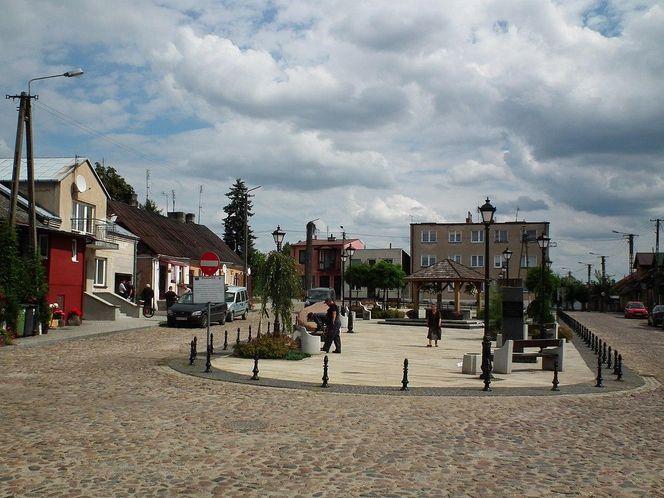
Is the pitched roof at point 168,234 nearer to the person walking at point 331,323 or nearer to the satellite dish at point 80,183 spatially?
the satellite dish at point 80,183

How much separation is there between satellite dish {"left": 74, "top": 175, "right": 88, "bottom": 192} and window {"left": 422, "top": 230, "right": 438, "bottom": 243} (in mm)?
62627

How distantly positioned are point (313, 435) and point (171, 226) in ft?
159

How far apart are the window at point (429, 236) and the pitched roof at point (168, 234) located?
33843mm

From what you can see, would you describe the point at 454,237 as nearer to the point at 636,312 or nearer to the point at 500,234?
the point at 500,234

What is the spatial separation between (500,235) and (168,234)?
5019cm

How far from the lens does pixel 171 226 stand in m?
55.6

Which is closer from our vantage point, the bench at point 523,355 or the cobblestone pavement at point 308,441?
the cobblestone pavement at point 308,441

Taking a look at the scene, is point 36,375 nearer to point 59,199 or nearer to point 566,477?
point 566,477

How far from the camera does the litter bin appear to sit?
24.2 m

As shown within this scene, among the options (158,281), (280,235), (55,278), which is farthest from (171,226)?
(280,235)

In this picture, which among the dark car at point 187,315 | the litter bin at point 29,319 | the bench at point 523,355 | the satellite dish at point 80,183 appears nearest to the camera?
the bench at point 523,355

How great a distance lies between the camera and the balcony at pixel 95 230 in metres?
33.5

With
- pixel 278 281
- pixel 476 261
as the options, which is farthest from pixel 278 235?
pixel 476 261

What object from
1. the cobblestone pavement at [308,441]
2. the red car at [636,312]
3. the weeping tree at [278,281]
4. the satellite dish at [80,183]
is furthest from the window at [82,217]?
the red car at [636,312]
